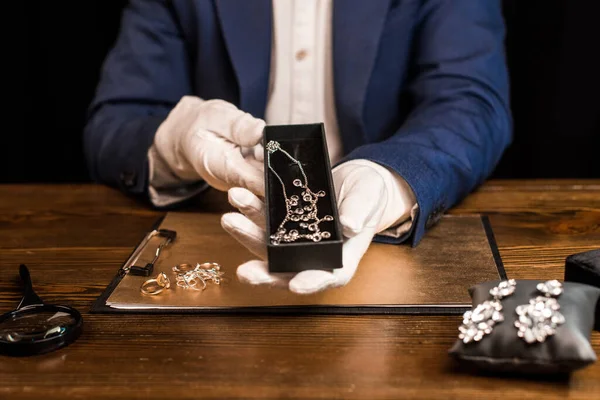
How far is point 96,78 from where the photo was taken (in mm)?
1924

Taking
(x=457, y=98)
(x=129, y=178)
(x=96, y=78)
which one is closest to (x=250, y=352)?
(x=129, y=178)

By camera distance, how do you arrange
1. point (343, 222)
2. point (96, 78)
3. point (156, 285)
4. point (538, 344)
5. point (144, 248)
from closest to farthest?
1. point (538, 344)
2. point (343, 222)
3. point (156, 285)
4. point (144, 248)
5. point (96, 78)

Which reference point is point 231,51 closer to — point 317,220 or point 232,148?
point 232,148

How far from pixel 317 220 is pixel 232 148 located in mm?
281

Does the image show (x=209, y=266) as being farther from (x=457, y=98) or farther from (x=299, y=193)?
(x=457, y=98)

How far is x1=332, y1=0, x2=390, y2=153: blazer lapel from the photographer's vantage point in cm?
130

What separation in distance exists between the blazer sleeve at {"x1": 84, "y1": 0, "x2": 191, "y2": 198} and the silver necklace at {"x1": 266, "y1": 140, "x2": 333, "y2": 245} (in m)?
0.49

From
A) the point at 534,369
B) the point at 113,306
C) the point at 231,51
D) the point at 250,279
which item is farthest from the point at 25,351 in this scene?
the point at 231,51

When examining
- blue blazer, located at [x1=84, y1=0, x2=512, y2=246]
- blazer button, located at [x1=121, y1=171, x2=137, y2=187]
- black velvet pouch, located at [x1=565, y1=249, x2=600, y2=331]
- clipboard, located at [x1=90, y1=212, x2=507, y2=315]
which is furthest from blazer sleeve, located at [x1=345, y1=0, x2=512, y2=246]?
blazer button, located at [x1=121, y1=171, x2=137, y2=187]

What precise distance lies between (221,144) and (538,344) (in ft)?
1.78

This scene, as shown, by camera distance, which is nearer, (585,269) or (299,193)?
(585,269)

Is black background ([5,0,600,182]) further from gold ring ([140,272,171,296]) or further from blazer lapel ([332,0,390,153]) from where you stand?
gold ring ([140,272,171,296])

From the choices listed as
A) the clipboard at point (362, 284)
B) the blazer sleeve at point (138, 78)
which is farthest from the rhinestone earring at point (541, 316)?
the blazer sleeve at point (138, 78)

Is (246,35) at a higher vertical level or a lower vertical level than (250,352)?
higher
